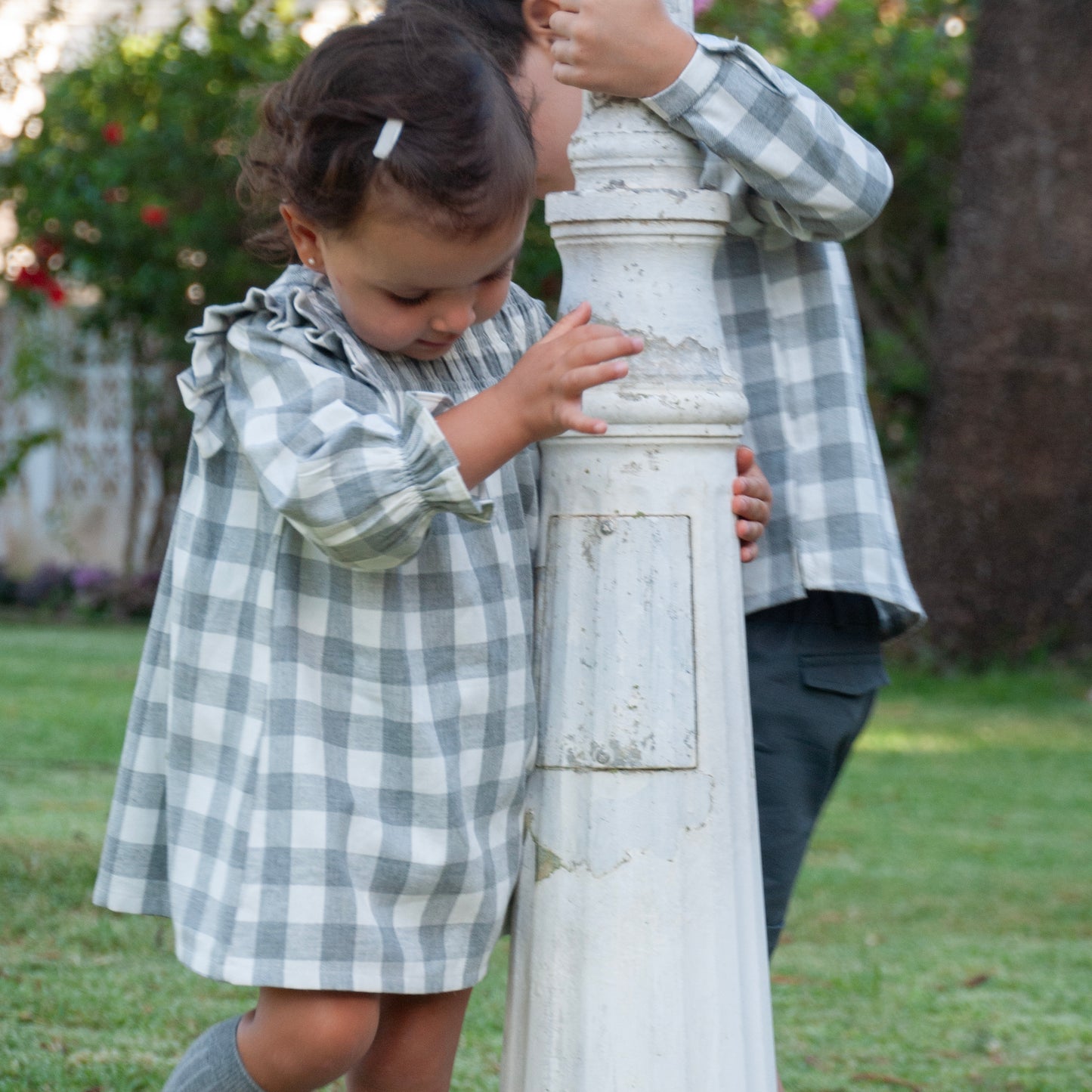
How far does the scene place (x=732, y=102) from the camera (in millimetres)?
1816

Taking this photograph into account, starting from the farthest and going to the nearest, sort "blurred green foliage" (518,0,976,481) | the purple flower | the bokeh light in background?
the purple flower
the bokeh light in background
"blurred green foliage" (518,0,976,481)

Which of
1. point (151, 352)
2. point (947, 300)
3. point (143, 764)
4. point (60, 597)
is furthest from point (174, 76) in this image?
point (143, 764)

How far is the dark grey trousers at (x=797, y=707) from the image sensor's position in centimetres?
211

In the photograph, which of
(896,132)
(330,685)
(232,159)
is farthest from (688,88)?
(232,159)

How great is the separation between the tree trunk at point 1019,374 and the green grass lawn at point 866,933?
95 cm

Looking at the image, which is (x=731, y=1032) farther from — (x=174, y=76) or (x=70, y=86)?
(x=70, y=86)

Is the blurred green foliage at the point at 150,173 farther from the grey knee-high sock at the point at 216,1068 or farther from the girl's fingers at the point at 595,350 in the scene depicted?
the girl's fingers at the point at 595,350

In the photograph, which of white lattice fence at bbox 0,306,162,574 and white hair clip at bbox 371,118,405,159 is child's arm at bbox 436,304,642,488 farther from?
white lattice fence at bbox 0,306,162,574

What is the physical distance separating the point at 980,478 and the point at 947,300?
82 centimetres

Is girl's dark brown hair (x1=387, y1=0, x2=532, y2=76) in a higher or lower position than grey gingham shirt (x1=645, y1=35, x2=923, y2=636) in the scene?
→ higher

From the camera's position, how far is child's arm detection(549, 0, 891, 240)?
5.88 feet

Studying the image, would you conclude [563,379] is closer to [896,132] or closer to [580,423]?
[580,423]

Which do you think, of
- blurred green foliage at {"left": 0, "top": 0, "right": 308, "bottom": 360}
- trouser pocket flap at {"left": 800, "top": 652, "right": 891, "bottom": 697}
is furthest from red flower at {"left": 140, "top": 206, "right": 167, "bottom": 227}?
trouser pocket flap at {"left": 800, "top": 652, "right": 891, "bottom": 697}

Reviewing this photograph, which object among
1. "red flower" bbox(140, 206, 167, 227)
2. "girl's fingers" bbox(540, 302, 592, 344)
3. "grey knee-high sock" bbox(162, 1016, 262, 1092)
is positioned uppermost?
"red flower" bbox(140, 206, 167, 227)
